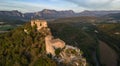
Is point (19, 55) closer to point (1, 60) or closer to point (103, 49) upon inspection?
point (1, 60)

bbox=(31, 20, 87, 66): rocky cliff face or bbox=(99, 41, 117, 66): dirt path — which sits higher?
bbox=(31, 20, 87, 66): rocky cliff face

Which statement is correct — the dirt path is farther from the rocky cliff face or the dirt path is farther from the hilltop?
the rocky cliff face

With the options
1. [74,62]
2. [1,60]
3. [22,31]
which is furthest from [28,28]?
[74,62]

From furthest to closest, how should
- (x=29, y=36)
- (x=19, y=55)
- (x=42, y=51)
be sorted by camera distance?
(x=29, y=36) < (x=19, y=55) < (x=42, y=51)

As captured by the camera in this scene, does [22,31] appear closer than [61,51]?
No

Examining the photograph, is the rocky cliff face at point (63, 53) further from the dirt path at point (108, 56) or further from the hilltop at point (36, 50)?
the dirt path at point (108, 56)

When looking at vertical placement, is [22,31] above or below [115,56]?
above

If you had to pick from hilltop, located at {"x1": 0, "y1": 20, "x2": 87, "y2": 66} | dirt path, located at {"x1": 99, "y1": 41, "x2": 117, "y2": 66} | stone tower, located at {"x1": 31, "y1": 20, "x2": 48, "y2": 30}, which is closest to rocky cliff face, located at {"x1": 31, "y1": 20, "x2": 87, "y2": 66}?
hilltop, located at {"x1": 0, "y1": 20, "x2": 87, "y2": 66}

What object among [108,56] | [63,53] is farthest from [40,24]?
[108,56]
